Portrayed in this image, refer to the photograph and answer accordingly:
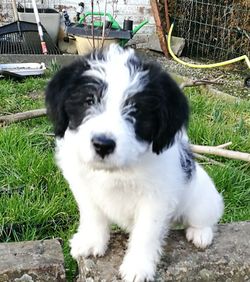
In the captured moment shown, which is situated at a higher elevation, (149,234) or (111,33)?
(149,234)

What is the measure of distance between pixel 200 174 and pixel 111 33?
493 centimetres

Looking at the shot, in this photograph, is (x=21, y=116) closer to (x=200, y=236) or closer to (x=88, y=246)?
(x=88, y=246)

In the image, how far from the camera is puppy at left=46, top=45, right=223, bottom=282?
194cm

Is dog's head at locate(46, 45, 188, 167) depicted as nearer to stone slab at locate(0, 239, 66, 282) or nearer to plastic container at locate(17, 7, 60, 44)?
stone slab at locate(0, 239, 66, 282)

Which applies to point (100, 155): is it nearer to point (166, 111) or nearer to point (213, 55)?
point (166, 111)

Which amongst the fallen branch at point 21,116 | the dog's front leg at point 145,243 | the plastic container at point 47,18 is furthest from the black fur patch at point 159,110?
the plastic container at point 47,18

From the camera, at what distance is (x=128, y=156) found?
1939 mm

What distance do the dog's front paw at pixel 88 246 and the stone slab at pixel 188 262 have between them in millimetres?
31

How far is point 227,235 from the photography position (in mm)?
2691

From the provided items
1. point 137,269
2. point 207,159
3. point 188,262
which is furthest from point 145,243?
point 207,159

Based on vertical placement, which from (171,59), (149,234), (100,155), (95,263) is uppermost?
(100,155)

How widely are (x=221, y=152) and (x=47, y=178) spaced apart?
127 centimetres

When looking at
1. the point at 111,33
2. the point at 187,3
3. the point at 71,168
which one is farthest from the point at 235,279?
the point at 187,3

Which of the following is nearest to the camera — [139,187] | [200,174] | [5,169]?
[139,187]
